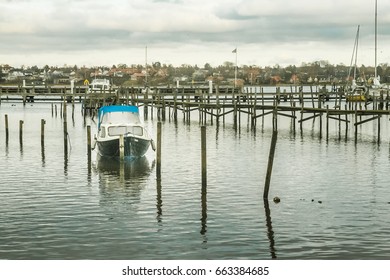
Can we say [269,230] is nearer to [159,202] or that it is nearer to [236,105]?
[159,202]

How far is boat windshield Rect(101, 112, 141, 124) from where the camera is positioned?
41906 millimetres

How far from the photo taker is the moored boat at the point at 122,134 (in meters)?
39.6

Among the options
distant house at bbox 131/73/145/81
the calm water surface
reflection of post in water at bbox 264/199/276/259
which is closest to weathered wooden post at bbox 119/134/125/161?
the calm water surface

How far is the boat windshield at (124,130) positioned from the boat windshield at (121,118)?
27.7 inches

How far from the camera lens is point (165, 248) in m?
20.2

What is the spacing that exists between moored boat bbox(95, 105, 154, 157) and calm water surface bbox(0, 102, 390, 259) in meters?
0.85

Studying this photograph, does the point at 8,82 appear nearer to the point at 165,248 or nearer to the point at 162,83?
the point at 162,83

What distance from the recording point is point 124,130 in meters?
41.1

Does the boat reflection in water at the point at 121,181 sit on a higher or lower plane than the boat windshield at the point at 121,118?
lower

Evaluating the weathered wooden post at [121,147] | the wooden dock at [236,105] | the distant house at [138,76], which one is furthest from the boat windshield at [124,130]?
the distant house at [138,76]

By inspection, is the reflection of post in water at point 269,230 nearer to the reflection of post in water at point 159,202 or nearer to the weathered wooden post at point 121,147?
the reflection of post in water at point 159,202

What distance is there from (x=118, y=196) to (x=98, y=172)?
6.94 m

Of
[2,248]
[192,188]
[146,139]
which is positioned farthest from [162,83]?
[2,248]

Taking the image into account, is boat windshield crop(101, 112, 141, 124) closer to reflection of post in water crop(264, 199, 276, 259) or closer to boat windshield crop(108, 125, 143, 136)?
boat windshield crop(108, 125, 143, 136)
